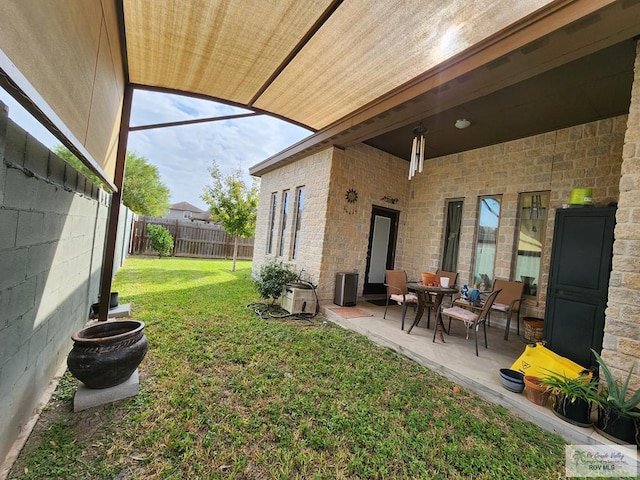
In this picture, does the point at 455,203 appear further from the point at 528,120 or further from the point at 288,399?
the point at 288,399

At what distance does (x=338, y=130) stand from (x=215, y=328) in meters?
3.71

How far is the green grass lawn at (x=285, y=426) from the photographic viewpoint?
5.29 ft

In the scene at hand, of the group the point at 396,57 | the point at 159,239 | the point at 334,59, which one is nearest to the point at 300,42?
the point at 334,59

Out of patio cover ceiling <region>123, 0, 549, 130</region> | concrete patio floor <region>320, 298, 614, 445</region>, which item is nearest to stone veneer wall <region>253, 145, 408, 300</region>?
concrete patio floor <region>320, 298, 614, 445</region>

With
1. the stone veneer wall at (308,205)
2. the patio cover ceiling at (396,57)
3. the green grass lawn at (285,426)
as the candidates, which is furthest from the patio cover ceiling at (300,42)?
the green grass lawn at (285,426)

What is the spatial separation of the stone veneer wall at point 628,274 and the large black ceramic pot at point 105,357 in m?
3.96

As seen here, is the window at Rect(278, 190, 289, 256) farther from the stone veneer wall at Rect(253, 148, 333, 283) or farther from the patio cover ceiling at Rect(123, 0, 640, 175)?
the patio cover ceiling at Rect(123, 0, 640, 175)

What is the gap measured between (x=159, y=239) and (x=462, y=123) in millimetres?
11227

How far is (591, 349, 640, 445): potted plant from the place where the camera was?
6.22 ft

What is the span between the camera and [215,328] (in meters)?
3.78

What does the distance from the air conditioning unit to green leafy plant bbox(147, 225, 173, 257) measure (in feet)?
27.2

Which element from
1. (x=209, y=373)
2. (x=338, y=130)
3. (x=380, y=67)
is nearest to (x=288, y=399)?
(x=209, y=373)

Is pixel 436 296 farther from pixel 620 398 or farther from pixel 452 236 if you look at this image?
pixel 452 236

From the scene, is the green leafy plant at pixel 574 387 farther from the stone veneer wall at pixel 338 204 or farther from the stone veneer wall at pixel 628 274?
the stone veneer wall at pixel 338 204
